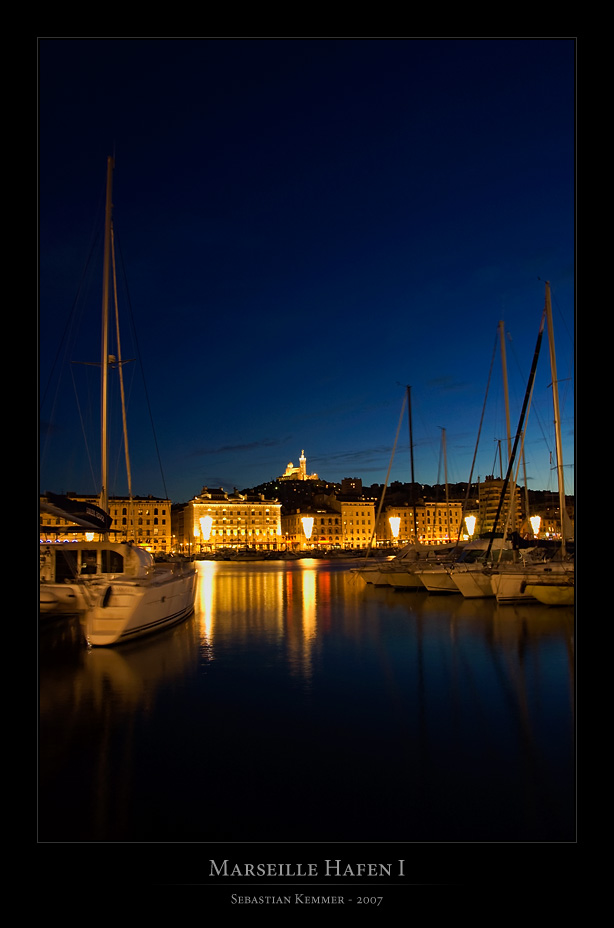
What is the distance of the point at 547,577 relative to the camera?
22.1 metres

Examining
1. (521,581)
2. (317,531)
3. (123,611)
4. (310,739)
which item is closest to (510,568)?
(521,581)

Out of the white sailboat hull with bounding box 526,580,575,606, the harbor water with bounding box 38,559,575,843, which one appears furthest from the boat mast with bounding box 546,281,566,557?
the harbor water with bounding box 38,559,575,843

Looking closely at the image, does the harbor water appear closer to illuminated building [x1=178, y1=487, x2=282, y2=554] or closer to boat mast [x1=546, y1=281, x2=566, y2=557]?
boat mast [x1=546, y1=281, x2=566, y2=557]

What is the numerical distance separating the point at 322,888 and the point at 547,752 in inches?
183

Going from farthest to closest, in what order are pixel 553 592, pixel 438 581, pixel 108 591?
pixel 438 581
pixel 553 592
pixel 108 591

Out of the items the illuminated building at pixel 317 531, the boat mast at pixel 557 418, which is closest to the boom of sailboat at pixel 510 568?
the boat mast at pixel 557 418

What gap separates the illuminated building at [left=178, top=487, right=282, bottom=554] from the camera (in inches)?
5418

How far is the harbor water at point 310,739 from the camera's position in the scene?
6000 mm

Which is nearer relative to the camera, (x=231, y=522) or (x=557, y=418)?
(x=557, y=418)

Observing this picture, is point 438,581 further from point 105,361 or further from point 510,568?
point 105,361

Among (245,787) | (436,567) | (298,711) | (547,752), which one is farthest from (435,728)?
(436,567)

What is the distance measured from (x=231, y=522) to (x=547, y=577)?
399ft

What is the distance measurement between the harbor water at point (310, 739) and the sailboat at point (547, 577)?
15.2ft
